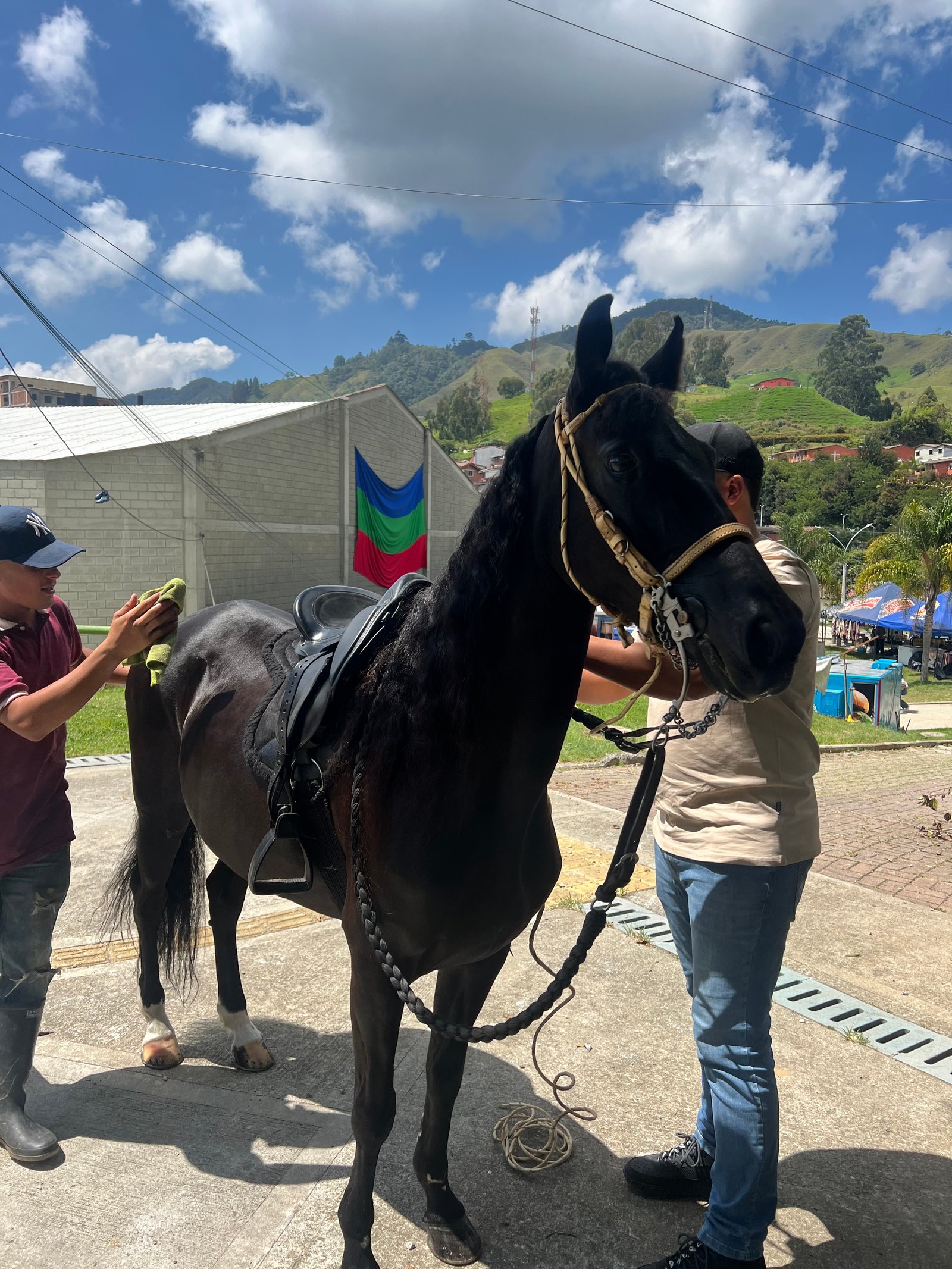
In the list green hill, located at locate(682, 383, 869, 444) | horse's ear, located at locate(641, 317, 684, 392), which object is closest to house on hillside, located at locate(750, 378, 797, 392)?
green hill, located at locate(682, 383, 869, 444)

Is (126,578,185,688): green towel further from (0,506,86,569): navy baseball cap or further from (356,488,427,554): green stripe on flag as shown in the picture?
(356,488,427,554): green stripe on flag

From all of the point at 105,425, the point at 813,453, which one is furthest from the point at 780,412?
the point at 105,425

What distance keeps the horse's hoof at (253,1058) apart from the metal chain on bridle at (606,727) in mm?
1382

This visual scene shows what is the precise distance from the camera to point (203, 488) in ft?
58.7

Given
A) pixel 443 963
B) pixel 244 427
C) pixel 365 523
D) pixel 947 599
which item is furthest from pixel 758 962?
pixel 947 599

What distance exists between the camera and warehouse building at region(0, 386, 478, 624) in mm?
16672

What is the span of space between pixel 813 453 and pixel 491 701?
11137 cm

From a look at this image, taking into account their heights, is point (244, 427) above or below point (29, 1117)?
above

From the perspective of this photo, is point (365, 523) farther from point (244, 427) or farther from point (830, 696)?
point (830, 696)

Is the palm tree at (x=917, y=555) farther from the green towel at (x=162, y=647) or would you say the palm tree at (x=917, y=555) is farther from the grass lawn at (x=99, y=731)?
the green towel at (x=162, y=647)

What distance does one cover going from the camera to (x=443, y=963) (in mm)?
2082

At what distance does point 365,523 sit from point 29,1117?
72.3 feet

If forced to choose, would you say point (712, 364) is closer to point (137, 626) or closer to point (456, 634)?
point (137, 626)

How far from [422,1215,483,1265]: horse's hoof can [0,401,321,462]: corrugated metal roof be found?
55.6 feet
